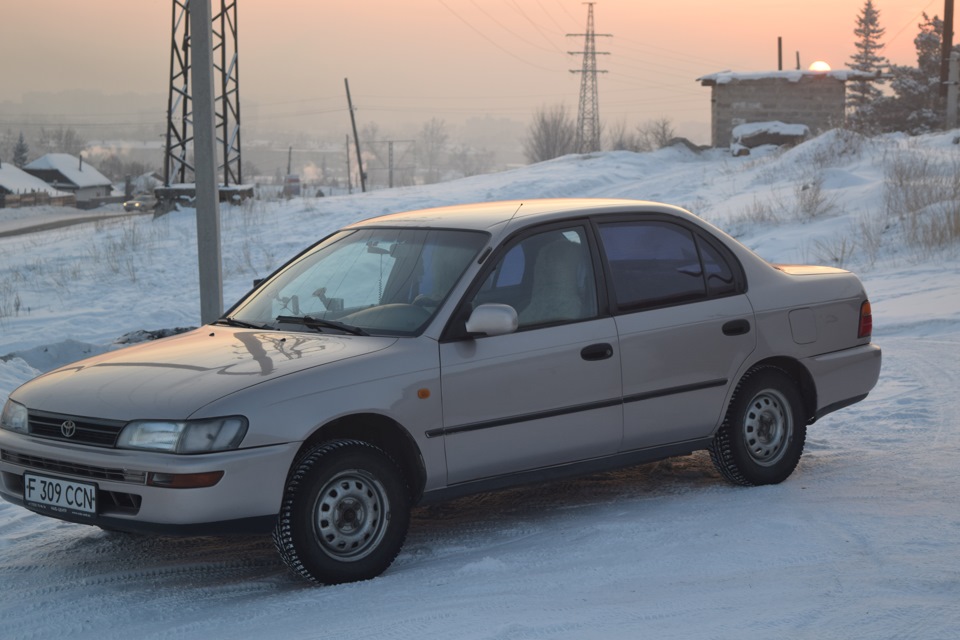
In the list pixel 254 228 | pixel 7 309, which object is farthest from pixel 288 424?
pixel 254 228

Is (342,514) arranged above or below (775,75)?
below

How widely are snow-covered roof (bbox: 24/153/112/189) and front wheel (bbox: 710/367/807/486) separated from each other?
11975 cm

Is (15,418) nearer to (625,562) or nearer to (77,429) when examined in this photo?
(77,429)

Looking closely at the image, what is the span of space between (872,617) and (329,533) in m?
2.22

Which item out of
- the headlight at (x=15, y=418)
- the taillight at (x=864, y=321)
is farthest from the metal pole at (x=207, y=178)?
the taillight at (x=864, y=321)

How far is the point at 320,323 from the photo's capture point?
5.82 meters

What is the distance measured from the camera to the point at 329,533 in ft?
16.7

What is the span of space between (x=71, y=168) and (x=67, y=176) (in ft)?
13.7

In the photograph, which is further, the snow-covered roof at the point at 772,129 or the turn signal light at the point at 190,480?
the snow-covered roof at the point at 772,129

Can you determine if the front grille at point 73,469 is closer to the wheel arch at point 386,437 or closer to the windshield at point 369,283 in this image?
the wheel arch at point 386,437

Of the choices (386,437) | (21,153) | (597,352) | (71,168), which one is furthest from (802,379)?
(21,153)

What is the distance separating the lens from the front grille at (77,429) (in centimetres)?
496

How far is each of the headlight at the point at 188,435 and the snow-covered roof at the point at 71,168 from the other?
120575 millimetres

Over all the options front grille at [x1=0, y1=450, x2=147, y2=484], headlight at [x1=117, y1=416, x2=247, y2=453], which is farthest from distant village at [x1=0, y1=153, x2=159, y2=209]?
headlight at [x1=117, y1=416, x2=247, y2=453]
